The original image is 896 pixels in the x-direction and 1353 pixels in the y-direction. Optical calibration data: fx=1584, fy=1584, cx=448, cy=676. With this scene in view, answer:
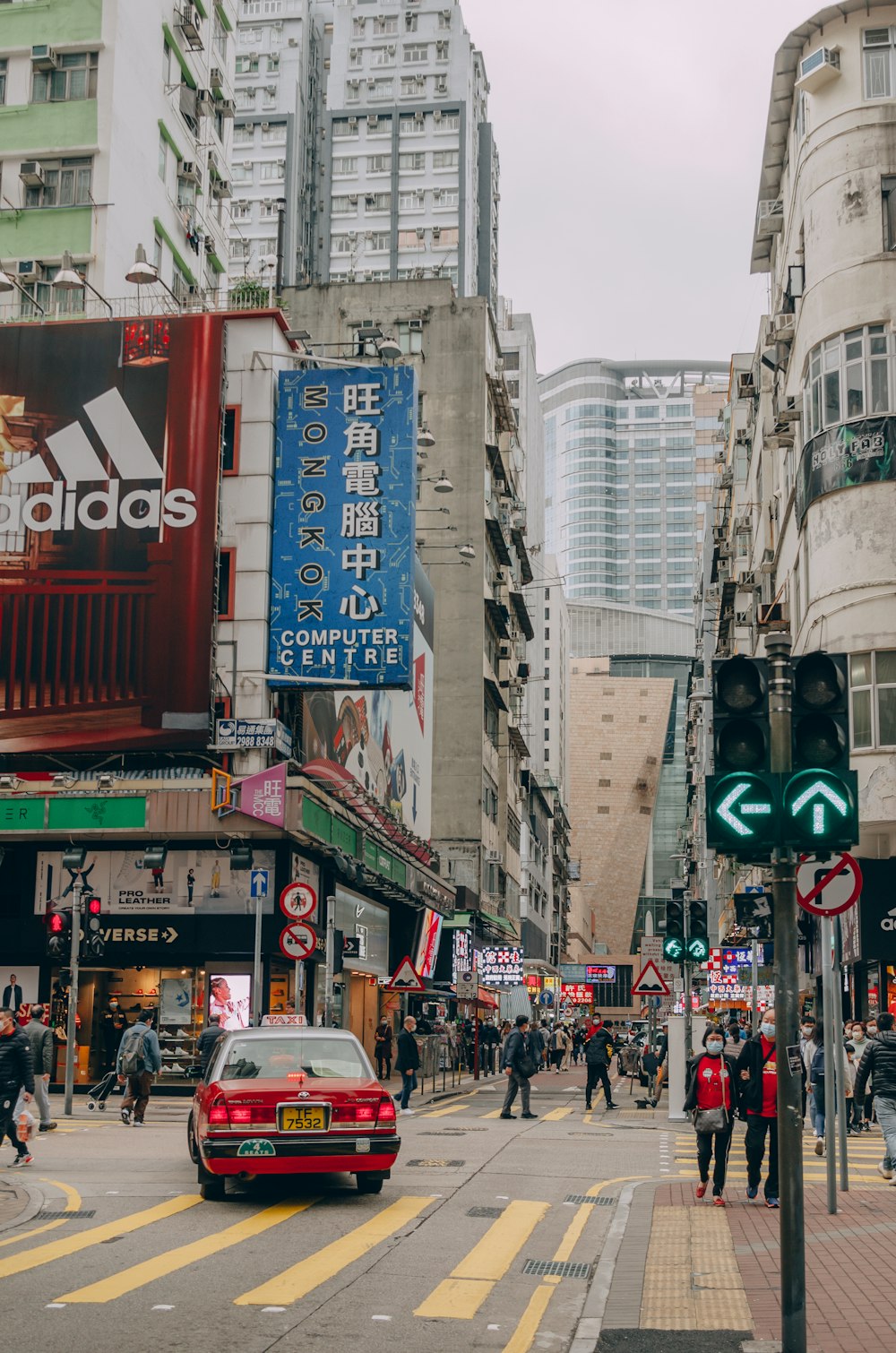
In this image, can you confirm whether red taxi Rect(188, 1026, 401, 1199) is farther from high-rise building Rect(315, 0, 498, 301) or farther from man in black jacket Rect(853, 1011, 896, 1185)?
high-rise building Rect(315, 0, 498, 301)

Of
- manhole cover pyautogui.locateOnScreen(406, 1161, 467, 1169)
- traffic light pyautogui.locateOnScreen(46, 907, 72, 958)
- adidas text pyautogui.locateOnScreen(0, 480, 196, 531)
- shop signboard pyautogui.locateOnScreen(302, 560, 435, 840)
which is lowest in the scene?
manhole cover pyautogui.locateOnScreen(406, 1161, 467, 1169)

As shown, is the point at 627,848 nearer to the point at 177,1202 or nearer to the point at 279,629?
the point at 279,629

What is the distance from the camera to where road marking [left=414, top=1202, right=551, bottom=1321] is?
31.1 ft

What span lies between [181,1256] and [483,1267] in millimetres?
2088

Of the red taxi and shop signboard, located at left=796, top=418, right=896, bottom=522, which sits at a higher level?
shop signboard, located at left=796, top=418, right=896, bottom=522

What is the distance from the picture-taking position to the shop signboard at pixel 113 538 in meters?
31.5

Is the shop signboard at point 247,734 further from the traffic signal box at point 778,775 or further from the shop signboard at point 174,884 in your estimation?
the traffic signal box at point 778,775

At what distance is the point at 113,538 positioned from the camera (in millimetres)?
31969

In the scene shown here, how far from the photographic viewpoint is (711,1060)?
48.2 ft

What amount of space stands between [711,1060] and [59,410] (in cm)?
2285

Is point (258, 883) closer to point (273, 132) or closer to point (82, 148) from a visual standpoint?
point (82, 148)

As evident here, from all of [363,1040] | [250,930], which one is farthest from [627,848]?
[250,930]

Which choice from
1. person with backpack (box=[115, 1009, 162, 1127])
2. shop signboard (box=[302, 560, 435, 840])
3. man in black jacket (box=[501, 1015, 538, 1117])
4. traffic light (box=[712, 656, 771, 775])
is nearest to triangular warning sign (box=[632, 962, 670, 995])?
man in black jacket (box=[501, 1015, 538, 1117])

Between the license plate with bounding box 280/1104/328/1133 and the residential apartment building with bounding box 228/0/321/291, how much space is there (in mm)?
115808
